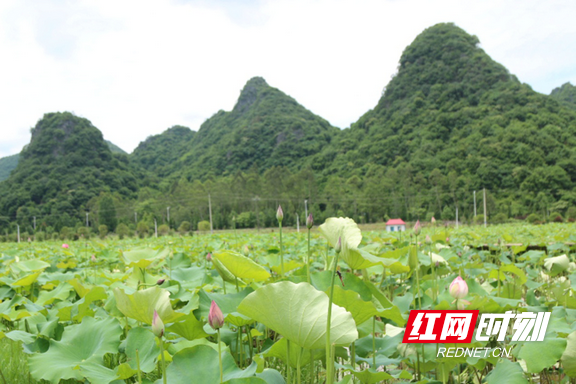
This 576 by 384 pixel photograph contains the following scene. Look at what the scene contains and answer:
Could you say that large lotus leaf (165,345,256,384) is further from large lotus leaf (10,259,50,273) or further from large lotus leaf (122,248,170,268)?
large lotus leaf (10,259,50,273)

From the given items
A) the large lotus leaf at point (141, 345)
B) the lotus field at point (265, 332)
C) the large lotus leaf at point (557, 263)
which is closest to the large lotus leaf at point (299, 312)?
the lotus field at point (265, 332)

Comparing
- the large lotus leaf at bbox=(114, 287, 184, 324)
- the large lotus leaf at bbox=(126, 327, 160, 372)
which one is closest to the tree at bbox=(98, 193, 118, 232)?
the large lotus leaf at bbox=(126, 327, 160, 372)

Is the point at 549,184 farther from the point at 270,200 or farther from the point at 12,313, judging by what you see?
the point at 12,313

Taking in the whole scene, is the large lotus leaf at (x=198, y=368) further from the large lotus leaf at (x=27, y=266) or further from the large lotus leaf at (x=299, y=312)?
the large lotus leaf at (x=27, y=266)

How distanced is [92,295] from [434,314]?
109 centimetres

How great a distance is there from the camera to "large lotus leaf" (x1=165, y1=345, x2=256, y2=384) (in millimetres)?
685

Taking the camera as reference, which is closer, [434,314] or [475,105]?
[434,314]

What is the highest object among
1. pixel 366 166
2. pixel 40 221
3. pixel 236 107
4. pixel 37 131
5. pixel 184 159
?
pixel 236 107

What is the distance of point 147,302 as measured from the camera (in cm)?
79

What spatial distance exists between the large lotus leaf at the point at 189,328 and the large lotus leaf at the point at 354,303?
415 millimetres

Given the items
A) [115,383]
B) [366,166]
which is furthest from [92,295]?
[366,166]

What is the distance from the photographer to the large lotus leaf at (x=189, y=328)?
1.01 meters

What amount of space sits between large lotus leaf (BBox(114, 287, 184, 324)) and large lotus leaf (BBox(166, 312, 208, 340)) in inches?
7.3

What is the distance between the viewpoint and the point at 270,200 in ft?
118
